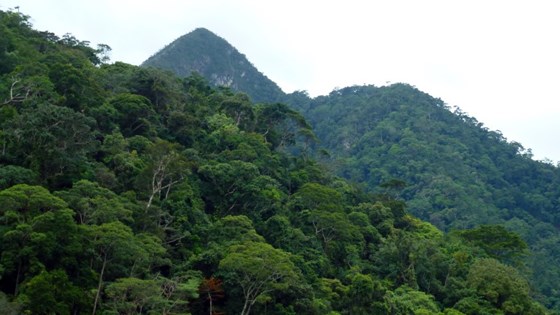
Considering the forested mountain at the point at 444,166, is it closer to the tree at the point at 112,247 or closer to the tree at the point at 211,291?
the tree at the point at 211,291

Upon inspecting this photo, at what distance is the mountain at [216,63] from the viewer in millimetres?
115500

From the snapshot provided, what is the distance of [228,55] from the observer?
422 feet

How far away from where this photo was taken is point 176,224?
28.7 metres

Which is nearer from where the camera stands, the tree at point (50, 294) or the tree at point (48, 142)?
the tree at point (50, 294)

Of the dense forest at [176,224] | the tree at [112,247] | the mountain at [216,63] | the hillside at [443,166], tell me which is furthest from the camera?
the mountain at [216,63]

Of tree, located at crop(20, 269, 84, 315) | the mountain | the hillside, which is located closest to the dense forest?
tree, located at crop(20, 269, 84, 315)

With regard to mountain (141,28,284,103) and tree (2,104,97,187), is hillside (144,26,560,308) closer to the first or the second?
mountain (141,28,284,103)

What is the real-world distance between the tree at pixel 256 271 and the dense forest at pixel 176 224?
0.20 feet

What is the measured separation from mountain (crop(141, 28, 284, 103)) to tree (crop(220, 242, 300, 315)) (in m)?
89.1

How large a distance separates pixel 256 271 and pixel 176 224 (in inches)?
225

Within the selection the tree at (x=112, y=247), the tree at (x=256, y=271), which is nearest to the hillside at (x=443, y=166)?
the tree at (x=256, y=271)

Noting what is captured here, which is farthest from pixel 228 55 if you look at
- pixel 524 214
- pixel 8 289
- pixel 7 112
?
pixel 8 289

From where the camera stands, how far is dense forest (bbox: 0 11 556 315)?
21.2m

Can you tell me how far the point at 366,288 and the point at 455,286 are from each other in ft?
27.4
